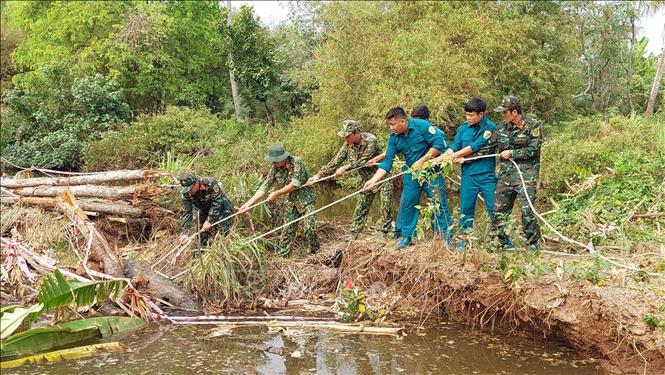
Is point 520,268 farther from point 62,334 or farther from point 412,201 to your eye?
point 62,334

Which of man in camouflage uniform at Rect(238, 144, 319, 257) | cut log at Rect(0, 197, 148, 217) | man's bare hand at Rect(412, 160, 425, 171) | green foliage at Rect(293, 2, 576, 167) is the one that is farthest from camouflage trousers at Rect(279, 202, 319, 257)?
green foliage at Rect(293, 2, 576, 167)

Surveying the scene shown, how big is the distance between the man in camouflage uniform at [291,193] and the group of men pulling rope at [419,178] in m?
0.01

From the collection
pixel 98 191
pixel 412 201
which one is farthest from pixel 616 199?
pixel 98 191

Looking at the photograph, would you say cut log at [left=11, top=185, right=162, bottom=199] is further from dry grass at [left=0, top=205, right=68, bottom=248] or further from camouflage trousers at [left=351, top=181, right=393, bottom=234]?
camouflage trousers at [left=351, top=181, right=393, bottom=234]

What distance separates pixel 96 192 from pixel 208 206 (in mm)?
2614

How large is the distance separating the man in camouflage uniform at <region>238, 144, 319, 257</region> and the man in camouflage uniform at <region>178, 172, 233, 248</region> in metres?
0.28

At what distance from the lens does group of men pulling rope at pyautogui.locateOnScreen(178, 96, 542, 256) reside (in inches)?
242

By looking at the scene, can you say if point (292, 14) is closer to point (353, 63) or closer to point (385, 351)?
point (353, 63)

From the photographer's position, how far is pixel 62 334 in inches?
208

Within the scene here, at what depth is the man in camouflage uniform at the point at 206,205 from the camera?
23.7ft

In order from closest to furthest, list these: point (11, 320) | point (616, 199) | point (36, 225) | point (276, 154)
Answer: point (11, 320)
point (276, 154)
point (616, 199)
point (36, 225)

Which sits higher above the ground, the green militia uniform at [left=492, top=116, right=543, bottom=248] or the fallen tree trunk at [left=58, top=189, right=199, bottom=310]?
the green militia uniform at [left=492, top=116, right=543, bottom=248]

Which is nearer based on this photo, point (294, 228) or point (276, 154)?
point (276, 154)

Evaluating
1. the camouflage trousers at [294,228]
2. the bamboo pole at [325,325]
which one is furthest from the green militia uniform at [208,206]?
the bamboo pole at [325,325]
